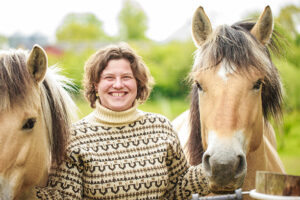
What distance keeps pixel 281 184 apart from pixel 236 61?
1.16 metres

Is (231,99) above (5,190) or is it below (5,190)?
above

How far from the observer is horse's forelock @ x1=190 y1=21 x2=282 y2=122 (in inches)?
104

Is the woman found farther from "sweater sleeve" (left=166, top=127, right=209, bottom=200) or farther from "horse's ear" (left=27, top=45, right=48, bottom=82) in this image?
"horse's ear" (left=27, top=45, right=48, bottom=82)

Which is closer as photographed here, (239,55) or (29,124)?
(29,124)

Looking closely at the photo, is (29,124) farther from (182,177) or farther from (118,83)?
(182,177)

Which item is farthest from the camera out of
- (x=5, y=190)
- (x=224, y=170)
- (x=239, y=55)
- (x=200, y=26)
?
(x=200, y=26)

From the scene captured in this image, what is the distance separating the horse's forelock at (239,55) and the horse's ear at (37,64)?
114 cm

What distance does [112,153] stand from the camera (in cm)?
259

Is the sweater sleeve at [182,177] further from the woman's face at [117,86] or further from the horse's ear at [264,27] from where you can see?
the horse's ear at [264,27]

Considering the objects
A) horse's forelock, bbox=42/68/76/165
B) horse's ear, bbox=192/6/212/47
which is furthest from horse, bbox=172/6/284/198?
horse's forelock, bbox=42/68/76/165

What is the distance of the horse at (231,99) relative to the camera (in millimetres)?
2367

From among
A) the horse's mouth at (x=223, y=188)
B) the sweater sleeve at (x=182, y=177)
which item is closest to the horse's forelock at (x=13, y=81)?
the sweater sleeve at (x=182, y=177)

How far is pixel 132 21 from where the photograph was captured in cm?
5888

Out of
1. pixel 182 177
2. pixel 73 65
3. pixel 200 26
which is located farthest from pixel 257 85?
pixel 73 65
